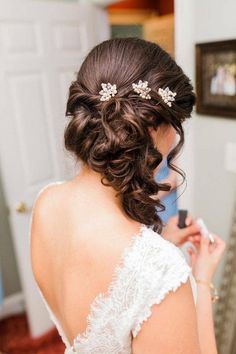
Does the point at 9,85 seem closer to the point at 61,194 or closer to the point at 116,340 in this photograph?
the point at 61,194

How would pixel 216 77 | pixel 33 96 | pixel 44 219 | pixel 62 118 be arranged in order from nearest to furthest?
pixel 44 219 < pixel 216 77 < pixel 33 96 < pixel 62 118

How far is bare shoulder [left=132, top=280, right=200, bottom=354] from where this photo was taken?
0.62 metres

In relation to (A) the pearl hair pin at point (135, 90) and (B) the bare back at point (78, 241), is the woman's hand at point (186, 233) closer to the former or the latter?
(B) the bare back at point (78, 241)

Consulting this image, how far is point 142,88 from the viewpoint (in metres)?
0.64

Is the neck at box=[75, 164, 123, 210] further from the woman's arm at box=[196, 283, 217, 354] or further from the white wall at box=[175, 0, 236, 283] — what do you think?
the white wall at box=[175, 0, 236, 283]

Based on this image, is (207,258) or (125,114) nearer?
(125,114)

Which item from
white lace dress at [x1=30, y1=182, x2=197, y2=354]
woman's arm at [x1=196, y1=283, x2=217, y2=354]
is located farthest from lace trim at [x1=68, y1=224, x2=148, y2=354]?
woman's arm at [x1=196, y1=283, x2=217, y2=354]

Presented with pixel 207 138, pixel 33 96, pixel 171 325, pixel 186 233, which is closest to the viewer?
pixel 171 325

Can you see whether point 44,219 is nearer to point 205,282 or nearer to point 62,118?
point 205,282

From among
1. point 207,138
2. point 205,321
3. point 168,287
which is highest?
point 207,138

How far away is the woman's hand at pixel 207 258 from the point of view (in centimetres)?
97

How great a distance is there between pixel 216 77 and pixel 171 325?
1.16 metres

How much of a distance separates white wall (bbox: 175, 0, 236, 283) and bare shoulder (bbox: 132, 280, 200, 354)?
102 cm

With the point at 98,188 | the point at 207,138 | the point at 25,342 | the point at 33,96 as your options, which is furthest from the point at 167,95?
the point at 25,342
